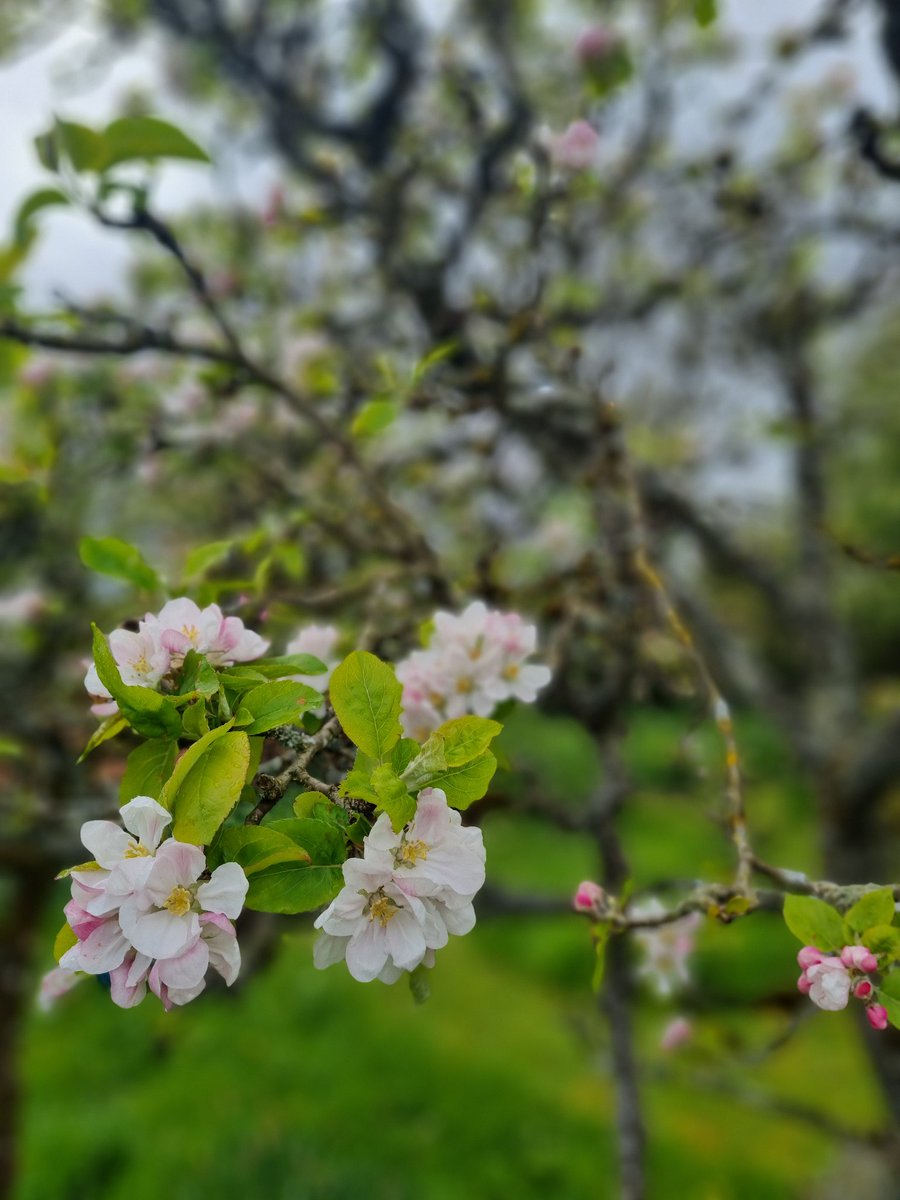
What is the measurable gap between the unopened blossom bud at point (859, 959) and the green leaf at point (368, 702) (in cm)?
43

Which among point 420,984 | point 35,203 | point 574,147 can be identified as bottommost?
point 420,984

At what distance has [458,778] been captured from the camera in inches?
26.4

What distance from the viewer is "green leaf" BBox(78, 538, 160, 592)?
1.05m

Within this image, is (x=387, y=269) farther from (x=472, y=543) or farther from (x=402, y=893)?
(x=402, y=893)

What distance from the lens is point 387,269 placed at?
9.66 ft

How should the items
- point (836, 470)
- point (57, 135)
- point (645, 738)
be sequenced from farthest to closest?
point (836, 470) < point (645, 738) < point (57, 135)

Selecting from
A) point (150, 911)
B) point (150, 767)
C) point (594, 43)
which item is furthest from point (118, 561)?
point (594, 43)

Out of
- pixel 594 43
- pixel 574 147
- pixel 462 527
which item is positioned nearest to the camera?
pixel 574 147

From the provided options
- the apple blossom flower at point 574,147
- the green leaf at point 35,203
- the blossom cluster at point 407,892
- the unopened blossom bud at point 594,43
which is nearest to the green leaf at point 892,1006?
the blossom cluster at point 407,892

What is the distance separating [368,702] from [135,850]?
0.71 feet

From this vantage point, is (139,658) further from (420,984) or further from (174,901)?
(420,984)

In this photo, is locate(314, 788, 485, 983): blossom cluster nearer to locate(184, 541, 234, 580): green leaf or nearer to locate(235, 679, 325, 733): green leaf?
locate(235, 679, 325, 733): green leaf

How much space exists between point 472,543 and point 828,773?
59.6 inches

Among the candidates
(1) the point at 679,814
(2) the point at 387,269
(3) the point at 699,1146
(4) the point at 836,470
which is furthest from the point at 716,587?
(2) the point at 387,269
